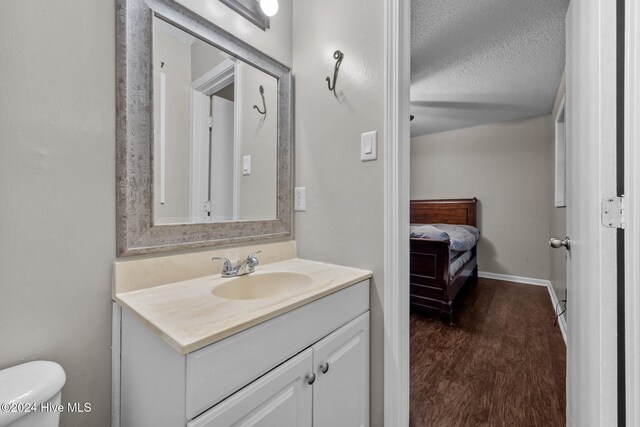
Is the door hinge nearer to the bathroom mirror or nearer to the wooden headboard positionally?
the bathroom mirror

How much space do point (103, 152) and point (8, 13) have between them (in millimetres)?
384

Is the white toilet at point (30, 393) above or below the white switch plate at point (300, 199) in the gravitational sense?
below

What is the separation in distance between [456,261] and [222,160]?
2.55m

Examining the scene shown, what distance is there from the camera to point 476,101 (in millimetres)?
3299

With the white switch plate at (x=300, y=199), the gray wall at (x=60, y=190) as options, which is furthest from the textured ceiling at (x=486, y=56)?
the gray wall at (x=60, y=190)

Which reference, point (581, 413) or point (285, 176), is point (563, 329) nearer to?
point (581, 413)

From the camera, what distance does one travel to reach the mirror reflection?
1.02 metres

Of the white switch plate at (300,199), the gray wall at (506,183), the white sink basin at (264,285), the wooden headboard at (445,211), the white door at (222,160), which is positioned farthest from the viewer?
the wooden headboard at (445,211)

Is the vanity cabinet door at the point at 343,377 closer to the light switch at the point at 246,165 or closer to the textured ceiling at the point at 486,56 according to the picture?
the light switch at the point at 246,165

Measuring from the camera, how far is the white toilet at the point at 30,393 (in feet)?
1.90

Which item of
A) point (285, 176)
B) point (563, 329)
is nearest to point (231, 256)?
point (285, 176)

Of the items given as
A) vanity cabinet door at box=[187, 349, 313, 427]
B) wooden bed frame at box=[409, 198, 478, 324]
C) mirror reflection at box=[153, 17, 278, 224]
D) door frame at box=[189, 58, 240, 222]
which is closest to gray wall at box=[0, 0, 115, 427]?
mirror reflection at box=[153, 17, 278, 224]

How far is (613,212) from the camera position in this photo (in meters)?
0.66

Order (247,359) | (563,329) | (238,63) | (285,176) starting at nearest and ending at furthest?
(247,359)
(238,63)
(285,176)
(563,329)
